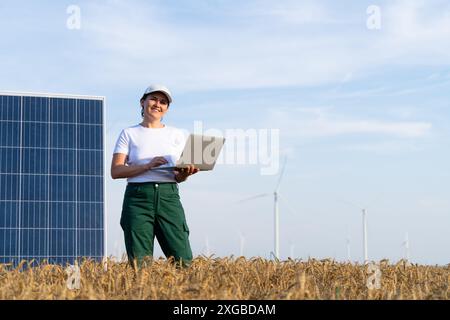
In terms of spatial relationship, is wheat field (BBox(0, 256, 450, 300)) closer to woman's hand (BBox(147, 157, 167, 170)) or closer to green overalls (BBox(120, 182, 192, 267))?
green overalls (BBox(120, 182, 192, 267))

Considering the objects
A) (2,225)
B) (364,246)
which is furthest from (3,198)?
(364,246)

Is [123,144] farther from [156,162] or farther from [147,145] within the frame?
[156,162]

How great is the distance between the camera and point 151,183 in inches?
297

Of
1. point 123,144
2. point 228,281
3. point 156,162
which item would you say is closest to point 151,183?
point 156,162

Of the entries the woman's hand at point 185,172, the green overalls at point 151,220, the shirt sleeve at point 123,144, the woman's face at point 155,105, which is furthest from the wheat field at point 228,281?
the woman's face at point 155,105

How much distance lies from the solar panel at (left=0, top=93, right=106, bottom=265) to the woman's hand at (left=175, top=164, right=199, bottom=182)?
15273 millimetres

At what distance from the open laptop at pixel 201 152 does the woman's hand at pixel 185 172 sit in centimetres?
4

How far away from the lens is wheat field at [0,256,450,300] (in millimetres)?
5488

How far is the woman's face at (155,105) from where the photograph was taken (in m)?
7.70

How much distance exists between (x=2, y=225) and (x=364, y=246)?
36.5 ft

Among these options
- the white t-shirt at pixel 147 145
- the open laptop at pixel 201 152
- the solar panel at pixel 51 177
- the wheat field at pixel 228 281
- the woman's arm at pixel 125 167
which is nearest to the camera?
the wheat field at pixel 228 281

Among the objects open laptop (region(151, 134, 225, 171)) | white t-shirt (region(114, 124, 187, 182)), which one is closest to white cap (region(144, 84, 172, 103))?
white t-shirt (region(114, 124, 187, 182))

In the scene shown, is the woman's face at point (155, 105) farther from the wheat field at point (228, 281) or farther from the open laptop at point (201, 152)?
the wheat field at point (228, 281)

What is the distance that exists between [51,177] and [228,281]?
1787cm
